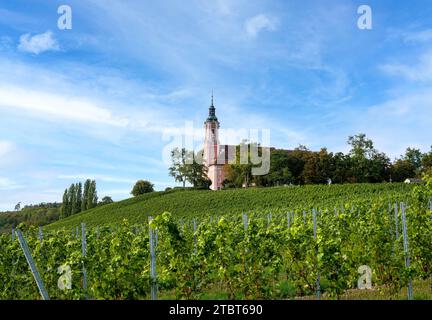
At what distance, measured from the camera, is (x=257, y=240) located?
25.0 feet

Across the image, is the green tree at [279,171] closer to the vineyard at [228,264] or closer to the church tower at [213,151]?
the church tower at [213,151]

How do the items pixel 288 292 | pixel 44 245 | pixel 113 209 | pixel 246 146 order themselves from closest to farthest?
pixel 288 292, pixel 44 245, pixel 113 209, pixel 246 146

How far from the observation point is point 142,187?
242 feet

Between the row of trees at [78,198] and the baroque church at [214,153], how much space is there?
23936 millimetres

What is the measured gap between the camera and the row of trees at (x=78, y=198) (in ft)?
203

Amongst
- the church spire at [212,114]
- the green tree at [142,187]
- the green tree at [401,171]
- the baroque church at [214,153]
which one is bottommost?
the green tree at [142,187]

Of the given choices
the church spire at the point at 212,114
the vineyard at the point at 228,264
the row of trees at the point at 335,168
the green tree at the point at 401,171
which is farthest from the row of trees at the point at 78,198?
the vineyard at the point at 228,264

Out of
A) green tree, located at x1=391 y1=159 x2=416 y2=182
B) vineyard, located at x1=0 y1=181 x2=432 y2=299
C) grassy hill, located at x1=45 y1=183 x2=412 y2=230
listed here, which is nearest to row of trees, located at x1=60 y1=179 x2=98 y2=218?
grassy hill, located at x1=45 y1=183 x2=412 y2=230

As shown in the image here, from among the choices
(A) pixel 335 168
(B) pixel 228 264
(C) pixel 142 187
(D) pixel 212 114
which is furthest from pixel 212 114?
(B) pixel 228 264

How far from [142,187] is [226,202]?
2933 centimetres

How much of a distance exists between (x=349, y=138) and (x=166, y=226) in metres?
58.9

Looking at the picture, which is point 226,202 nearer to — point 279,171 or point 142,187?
point 279,171
